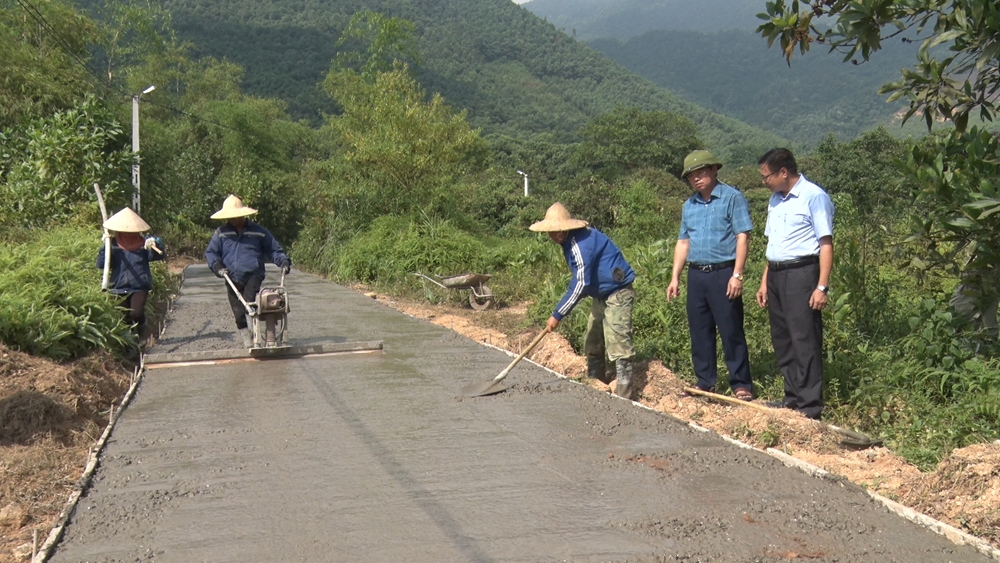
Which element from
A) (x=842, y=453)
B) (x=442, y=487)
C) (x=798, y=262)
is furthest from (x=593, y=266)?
(x=442, y=487)

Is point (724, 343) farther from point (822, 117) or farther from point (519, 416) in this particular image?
point (822, 117)

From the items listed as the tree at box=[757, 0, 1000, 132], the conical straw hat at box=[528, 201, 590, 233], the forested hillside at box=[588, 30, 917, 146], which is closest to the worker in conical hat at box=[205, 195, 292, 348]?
the conical straw hat at box=[528, 201, 590, 233]

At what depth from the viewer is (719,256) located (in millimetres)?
6469

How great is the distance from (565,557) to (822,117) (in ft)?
A: 493

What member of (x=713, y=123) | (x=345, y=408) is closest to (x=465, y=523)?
(x=345, y=408)

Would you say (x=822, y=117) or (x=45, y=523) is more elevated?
(x=822, y=117)

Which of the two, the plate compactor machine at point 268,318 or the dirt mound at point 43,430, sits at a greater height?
the plate compactor machine at point 268,318

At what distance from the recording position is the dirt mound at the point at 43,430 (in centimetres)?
448

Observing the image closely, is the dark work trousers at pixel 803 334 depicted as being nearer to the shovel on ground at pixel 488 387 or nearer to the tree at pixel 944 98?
the tree at pixel 944 98

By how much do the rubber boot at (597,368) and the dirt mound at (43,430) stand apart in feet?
12.1

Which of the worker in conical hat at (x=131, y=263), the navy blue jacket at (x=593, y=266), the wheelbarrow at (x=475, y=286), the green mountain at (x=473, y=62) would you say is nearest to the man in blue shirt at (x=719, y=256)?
the navy blue jacket at (x=593, y=266)

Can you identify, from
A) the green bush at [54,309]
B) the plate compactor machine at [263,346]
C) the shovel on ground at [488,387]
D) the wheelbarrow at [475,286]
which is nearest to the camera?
the shovel on ground at [488,387]

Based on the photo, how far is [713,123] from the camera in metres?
109

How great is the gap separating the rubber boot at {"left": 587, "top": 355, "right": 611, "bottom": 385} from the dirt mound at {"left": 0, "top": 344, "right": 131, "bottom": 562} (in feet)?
12.1
